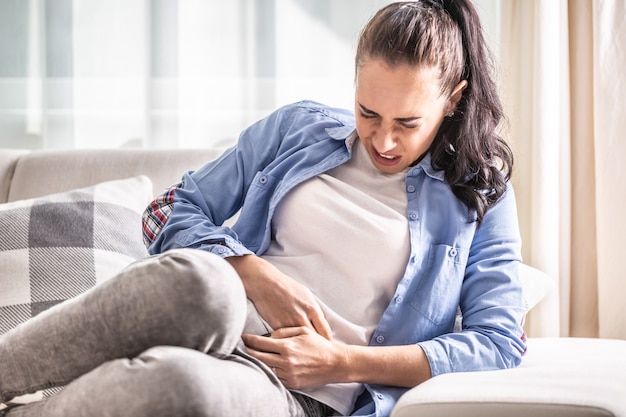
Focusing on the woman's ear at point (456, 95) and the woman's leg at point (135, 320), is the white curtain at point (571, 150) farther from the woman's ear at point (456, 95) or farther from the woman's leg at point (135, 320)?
the woman's leg at point (135, 320)

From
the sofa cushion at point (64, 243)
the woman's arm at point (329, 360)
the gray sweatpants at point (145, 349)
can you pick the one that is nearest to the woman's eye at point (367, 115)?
the woman's arm at point (329, 360)

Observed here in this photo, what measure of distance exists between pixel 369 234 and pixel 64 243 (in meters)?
0.69

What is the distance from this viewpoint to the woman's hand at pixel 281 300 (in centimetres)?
121

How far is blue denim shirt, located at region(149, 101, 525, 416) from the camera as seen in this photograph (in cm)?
125

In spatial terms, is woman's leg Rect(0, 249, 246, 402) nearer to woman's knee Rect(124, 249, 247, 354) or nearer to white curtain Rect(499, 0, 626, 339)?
woman's knee Rect(124, 249, 247, 354)

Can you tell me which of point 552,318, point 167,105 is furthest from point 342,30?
point 552,318

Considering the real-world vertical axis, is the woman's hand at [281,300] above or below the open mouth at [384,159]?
below

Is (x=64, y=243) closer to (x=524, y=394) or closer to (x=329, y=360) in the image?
(x=329, y=360)

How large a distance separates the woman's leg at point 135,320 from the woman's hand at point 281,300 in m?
0.25

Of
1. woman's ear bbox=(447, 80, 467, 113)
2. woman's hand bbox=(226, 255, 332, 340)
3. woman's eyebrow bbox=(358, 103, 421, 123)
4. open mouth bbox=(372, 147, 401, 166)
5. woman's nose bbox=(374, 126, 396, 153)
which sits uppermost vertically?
woman's ear bbox=(447, 80, 467, 113)

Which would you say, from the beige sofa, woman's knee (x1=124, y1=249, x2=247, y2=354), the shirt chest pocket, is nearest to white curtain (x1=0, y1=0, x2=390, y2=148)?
the beige sofa

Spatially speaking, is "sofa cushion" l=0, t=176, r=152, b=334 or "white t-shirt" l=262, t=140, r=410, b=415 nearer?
"white t-shirt" l=262, t=140, r=410, b=415

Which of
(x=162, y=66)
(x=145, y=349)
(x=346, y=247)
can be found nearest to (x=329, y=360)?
(x=346, y=247)

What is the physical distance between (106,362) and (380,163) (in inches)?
25.3
